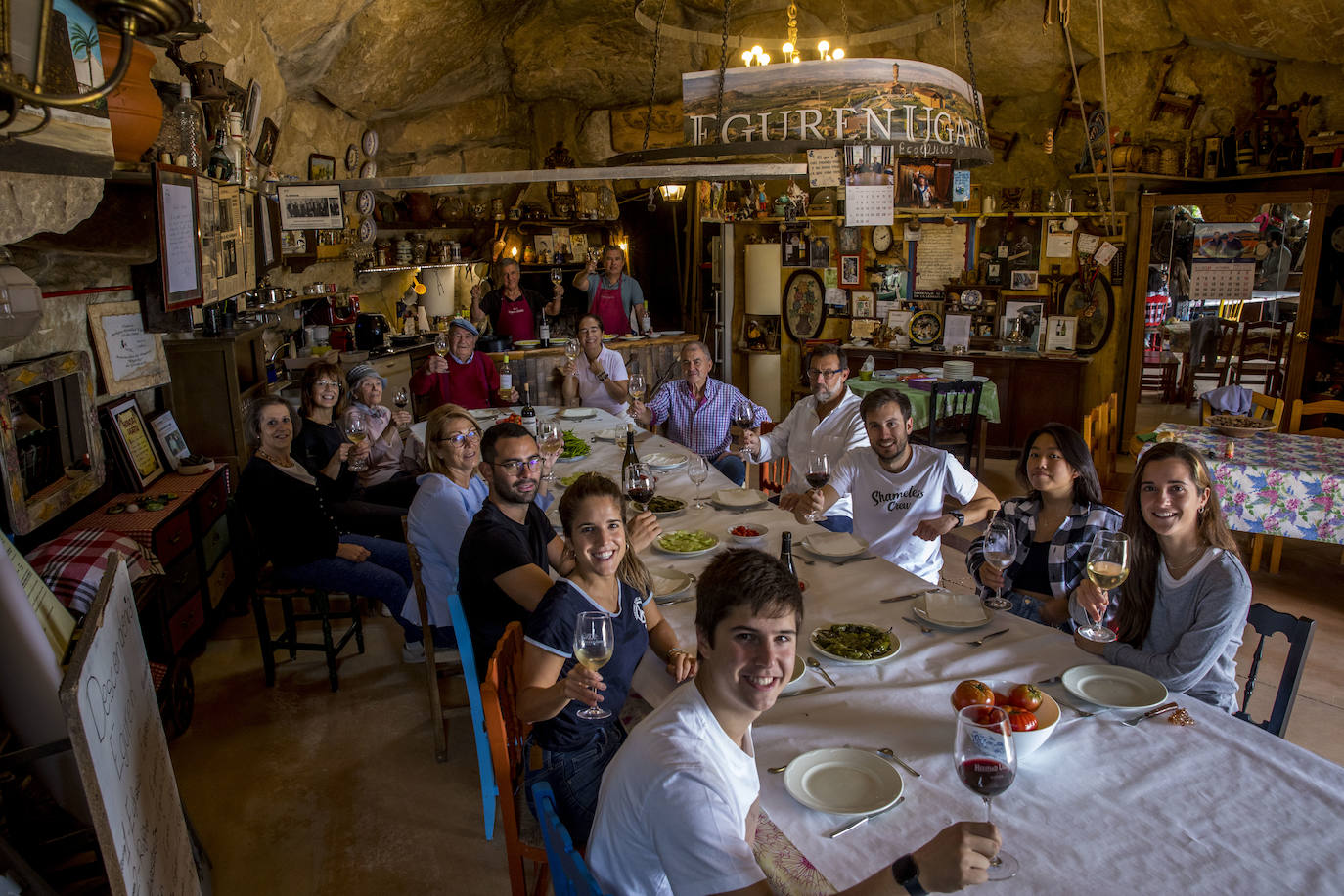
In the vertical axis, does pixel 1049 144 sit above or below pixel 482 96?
below

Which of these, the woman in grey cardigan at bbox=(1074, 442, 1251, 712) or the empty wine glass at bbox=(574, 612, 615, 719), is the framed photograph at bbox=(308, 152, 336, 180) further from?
the woman in grey cardigan at bbox=(1074, 442, 1251, 712)

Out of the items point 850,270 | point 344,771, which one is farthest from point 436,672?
point 850,270

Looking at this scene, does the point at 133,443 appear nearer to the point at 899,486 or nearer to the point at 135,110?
the point at 135,110

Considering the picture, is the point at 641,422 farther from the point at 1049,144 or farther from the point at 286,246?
the point at 1049,144

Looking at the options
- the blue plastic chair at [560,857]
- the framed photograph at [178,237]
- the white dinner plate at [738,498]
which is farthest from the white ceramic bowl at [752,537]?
the framed photograph at [178,237]

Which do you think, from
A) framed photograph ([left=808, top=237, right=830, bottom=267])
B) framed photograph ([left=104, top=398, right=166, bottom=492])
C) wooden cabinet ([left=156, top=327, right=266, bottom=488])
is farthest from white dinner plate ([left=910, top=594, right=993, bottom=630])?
framed photograph ([left=808, top=237, right=830, bottom=267])

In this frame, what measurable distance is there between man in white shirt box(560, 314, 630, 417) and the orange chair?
12.6ft

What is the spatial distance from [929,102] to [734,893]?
2656mm

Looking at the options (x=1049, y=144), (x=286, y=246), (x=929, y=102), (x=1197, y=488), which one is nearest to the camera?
(x=1197, y=488)

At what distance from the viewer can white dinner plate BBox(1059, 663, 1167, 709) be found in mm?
2047

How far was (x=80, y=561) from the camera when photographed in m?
3.17

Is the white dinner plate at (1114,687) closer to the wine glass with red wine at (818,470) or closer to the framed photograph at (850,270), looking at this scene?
the wine glass with red wine at (818,470)

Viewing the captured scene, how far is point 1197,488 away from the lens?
244cm

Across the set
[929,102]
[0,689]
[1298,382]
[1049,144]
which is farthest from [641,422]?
[1298,382]
